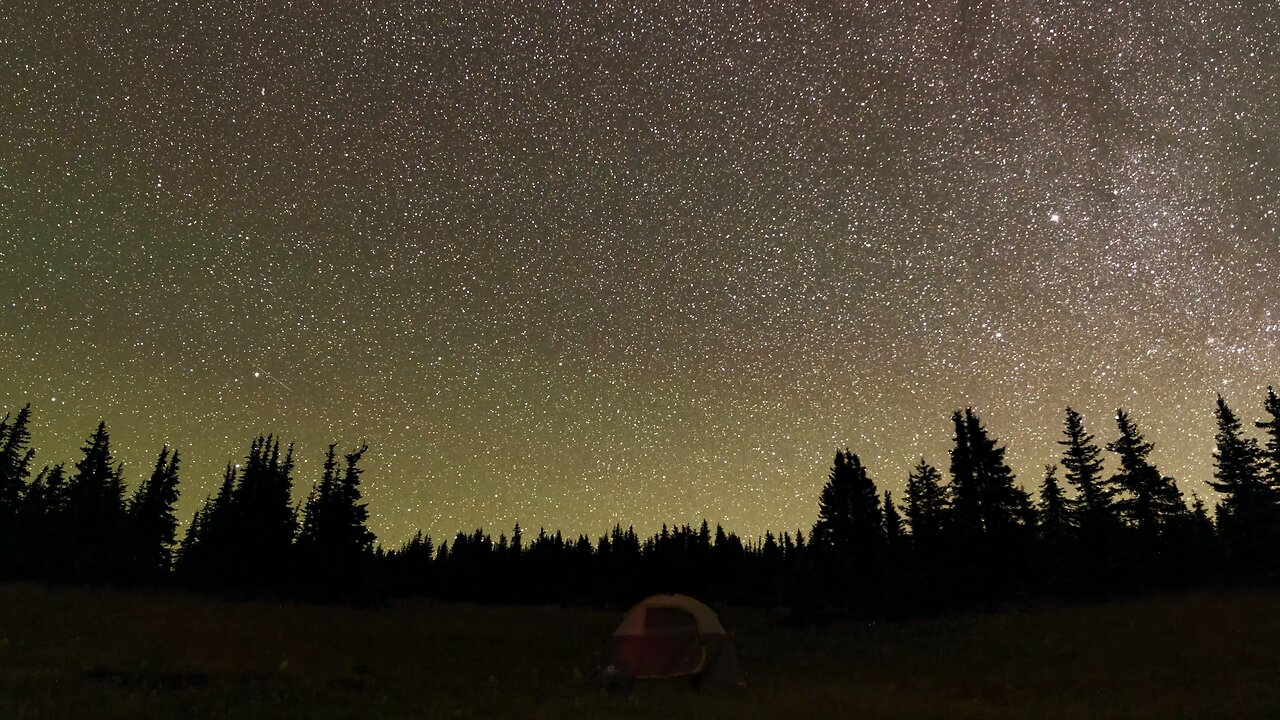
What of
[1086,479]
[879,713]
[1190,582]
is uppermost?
[1086,479]

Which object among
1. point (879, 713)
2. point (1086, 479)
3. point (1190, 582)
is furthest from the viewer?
point (1086, 479)

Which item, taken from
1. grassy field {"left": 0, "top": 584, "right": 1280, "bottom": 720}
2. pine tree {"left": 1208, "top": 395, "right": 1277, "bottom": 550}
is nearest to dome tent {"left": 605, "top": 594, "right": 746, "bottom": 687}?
Answer: grassy field {"left": 0, "top": 584, "right": 1280, "bottom": 720}

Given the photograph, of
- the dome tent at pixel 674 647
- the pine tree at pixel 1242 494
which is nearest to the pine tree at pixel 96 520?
the dome tent at pixel 674 647

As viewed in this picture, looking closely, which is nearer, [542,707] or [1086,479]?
[542,707]

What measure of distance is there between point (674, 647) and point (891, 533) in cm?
4668

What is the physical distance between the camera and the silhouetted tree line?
47.8m

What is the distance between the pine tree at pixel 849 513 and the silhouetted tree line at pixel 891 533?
140 mm

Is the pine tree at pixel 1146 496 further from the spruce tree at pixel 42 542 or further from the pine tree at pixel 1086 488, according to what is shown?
the spruce tree at pixel 42 542

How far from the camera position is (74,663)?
18.4 m

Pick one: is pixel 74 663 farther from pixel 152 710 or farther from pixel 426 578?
pixel 426 578

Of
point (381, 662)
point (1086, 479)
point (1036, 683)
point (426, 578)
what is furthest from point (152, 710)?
point (426, 578)

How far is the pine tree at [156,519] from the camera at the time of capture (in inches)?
2566

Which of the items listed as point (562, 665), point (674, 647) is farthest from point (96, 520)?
point (674, 647)

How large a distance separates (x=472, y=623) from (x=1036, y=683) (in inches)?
1337
